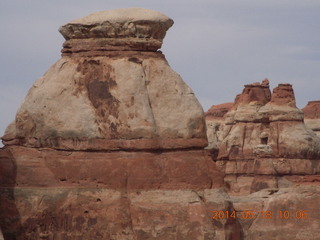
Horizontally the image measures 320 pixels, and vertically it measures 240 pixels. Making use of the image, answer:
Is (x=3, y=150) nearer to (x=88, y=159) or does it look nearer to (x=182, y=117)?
(x=88, y=159)

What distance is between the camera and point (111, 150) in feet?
80.5

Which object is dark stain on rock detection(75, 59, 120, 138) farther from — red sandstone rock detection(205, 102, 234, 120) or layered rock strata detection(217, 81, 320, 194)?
red sandstone rock detection(205, 102, 234, 120)

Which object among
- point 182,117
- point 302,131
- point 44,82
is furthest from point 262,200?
point 302,131

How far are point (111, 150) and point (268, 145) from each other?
3259 centimetres

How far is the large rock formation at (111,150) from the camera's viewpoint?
79.8 feet

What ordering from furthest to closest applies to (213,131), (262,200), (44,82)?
(213,131)
(262,200)
(44,82)

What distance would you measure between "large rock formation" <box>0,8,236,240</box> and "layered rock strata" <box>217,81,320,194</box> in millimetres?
29702

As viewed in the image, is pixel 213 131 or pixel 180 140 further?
pixel 213 131

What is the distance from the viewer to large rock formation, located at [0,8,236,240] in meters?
24.3

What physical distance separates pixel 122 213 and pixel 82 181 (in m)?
1.23

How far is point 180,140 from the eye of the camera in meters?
24.9
